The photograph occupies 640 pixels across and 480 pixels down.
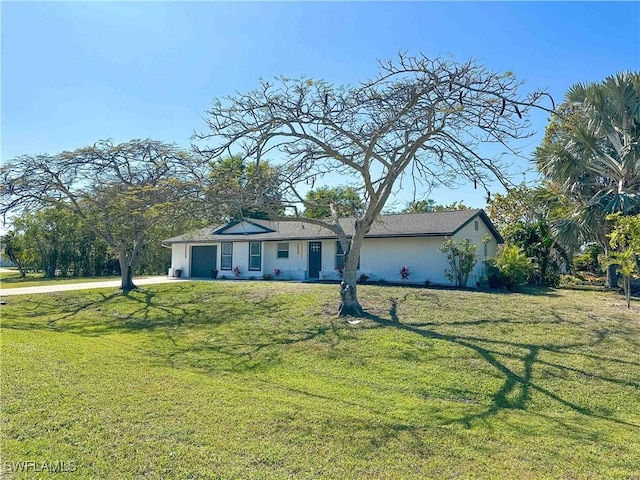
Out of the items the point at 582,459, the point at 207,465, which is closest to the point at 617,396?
the point at 582,459

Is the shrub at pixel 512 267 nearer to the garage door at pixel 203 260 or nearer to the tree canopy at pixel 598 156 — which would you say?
the tree canopy at pixel 598 156

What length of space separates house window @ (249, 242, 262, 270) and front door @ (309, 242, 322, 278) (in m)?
2.93

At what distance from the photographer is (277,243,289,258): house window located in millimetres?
22906

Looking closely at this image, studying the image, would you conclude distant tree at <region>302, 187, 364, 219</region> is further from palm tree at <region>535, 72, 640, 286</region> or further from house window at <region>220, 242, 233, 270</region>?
house window at <region>220, 242, 233, 270</region>

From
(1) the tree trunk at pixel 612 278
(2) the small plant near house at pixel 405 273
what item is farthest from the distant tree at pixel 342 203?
(1) the tree trunk at pixel 612 278

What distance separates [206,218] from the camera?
1157cm

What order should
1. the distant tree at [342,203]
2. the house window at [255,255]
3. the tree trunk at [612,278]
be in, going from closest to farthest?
the distant tree at [342,203], the tree trunk at [612,278], the house window at [255,255]

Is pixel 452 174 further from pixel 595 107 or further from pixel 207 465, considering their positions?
pixel 207 465

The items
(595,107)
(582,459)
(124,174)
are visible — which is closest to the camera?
(582,459)

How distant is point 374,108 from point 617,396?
6.82 m

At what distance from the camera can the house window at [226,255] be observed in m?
24.5

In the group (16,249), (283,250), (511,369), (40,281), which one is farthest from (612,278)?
(16,249)

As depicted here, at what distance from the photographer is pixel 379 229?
20172 mm

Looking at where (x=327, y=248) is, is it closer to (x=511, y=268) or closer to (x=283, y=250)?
(x=283, y=250)
